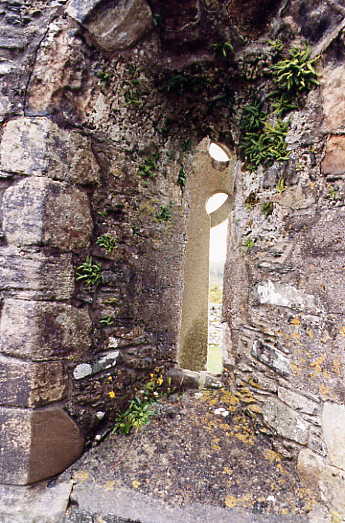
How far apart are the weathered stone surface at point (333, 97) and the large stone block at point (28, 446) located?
2.02 meters

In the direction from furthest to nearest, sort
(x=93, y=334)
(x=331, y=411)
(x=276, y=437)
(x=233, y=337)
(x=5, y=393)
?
1. (x=233, y=337)
2. (x=93, y=334)
3. (x=276, y=437)
4. (x=5, y=393)
5. (x=331, y=411)

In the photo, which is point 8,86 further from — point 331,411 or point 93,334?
point 331,411

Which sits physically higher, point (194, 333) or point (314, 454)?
point (194, 333)

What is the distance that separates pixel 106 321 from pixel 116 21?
165 cm

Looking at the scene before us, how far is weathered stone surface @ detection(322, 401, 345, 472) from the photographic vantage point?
1.33 metres

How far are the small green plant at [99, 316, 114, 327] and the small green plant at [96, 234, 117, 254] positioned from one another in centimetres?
39

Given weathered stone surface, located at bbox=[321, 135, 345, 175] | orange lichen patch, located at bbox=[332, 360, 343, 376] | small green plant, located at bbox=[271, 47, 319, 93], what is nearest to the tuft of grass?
weathered stone surface, located at bbox=[321, 135, 345, 175]

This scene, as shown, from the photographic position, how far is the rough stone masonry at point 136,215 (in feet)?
4.94

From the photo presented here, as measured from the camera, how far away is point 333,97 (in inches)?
59.8

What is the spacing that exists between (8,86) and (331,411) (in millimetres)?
2272

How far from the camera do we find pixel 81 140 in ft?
5.57

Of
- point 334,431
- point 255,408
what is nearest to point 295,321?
point 334,431

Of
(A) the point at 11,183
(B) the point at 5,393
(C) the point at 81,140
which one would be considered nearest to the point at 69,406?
(B) the point at 5,393

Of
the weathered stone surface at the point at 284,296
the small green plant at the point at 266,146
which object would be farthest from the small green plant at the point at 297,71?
the weathered stone surface at the point at 284,296
